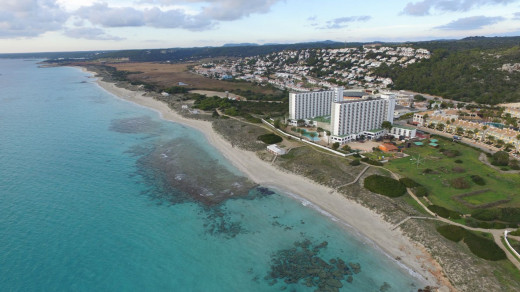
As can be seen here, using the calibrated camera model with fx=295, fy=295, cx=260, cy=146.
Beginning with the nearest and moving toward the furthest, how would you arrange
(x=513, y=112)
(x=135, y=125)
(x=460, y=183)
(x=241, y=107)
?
(x=460, y=183)
(x=135, y=125)
(x=513, y=112)
(x=241, y=107)

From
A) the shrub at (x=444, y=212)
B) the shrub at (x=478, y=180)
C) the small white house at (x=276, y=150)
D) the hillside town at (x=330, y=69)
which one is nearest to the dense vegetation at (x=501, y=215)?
the shrub at (x=444, y=212)

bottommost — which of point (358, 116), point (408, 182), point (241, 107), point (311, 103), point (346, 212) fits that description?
point (346, 212)

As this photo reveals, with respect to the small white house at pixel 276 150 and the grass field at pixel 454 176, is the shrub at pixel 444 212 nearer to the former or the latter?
the grass field at pixel 454 176

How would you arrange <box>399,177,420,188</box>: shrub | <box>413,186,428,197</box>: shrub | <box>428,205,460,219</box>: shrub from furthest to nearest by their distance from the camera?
<box>399,177,420,188</box>: shrub
<box>413,186,428,197</box>: shrub
<box>428,205,460,219</box>: shrub

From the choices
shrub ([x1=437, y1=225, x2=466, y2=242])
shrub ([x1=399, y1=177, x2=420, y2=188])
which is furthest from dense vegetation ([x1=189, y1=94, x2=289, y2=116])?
shrub ([x1=437, y1=225, x2=466, y2=242])

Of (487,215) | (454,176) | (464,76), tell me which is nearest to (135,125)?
(454,176)

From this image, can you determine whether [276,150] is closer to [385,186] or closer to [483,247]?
[385,186]

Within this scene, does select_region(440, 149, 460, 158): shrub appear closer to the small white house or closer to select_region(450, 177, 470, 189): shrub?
select_region(450, 177, 470, 189): shrub
